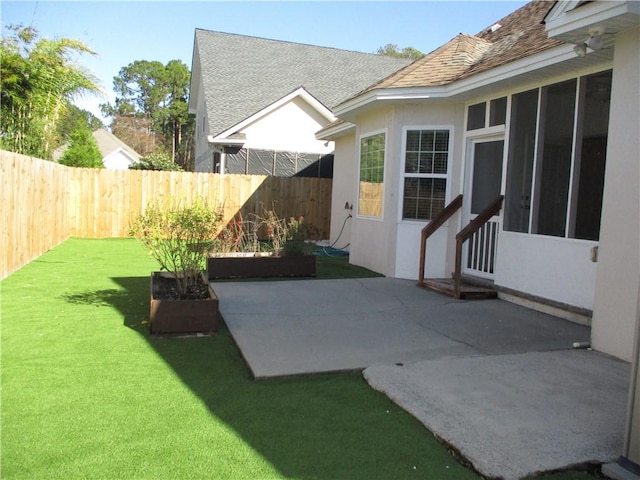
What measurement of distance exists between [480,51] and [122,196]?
10.8 m

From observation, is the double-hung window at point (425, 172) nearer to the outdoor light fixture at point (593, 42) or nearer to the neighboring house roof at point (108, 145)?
the outdoor light fixture at point (593, 42)

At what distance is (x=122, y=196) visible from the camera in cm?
1523

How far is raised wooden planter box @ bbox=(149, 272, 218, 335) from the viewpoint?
17.9 ft

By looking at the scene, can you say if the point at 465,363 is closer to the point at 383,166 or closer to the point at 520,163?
the point at 520,163

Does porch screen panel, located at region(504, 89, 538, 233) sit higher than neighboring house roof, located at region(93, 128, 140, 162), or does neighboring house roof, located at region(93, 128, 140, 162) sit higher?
neighboring house roof, located at region(93, 128, 140, 162)

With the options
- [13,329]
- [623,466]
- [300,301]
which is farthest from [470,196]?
[13,329]

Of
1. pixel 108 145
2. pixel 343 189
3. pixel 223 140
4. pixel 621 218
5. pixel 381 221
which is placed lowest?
pixel 381 221

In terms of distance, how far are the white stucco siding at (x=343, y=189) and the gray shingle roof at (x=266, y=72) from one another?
253 inches

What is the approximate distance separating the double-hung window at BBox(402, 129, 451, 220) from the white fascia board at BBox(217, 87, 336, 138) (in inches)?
383

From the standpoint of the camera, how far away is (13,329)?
5535 mm

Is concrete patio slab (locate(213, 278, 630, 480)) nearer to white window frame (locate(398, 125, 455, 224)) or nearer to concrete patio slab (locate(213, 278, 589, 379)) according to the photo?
concrete patio slab (locate(213, 278, 589, 379))

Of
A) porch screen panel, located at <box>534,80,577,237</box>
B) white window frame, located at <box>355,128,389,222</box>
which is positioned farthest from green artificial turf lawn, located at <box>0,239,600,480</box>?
white window frame, located at <box>355,128,389,222</box>

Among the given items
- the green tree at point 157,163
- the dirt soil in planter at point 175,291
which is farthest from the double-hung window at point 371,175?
the green tree at point 157,163

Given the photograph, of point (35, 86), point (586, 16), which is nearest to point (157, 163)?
point (35, 86)
